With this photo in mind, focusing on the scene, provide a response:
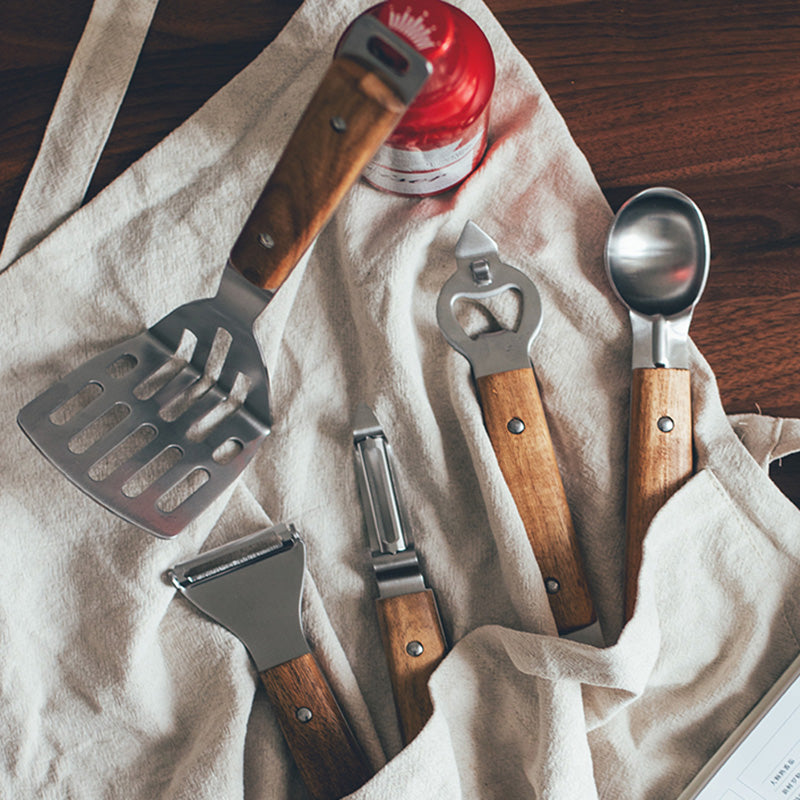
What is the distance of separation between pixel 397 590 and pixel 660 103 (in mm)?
411

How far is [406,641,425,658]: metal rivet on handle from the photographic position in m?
0.54

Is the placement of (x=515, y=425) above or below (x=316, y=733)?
above

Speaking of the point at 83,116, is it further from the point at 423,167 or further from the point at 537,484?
the point at 537,484

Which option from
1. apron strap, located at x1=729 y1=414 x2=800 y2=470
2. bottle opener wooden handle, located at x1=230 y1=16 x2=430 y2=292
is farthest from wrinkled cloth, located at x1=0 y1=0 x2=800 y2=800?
bottle opener wooden handle, located at x1=230 y1=16 x2=430 y2=292

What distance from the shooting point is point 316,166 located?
44 centimetres

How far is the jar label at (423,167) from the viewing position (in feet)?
1.72

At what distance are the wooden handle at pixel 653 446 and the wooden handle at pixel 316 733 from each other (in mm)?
212

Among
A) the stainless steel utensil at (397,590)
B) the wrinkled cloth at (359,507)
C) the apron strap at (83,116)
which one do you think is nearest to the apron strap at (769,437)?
the wrinkled cloth at (359,507)

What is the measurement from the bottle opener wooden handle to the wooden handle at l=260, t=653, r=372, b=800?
0.27 m

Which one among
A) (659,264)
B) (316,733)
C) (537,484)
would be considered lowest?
(316,733)

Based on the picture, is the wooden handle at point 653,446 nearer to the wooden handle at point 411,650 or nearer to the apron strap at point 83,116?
the wooden handle at point 411,650

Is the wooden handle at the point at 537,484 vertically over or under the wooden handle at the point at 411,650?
over

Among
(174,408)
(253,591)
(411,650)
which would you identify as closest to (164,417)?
(174,408)

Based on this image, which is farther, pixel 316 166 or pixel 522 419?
pixel 522 419
